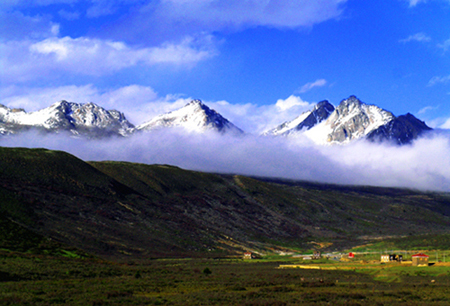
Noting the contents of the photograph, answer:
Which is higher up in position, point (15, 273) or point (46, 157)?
point (46, 157)

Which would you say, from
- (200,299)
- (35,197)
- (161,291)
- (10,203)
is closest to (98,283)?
(161,291)

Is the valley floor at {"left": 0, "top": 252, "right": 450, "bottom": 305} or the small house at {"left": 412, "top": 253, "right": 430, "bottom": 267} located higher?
the valley floor at {"left": 0, "top": 252, "right": 450, "bottom": 305}

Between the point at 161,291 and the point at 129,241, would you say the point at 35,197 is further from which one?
the point at 161,291

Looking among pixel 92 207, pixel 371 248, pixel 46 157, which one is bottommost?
pixel 371 248

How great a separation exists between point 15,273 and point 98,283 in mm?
11932

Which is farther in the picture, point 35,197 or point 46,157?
point 46,157

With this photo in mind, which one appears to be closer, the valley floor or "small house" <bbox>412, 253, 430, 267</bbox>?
the valley floor

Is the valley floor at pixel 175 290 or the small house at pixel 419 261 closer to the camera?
the valley floor at pixel 175 290

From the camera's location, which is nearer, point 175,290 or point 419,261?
point 175,290

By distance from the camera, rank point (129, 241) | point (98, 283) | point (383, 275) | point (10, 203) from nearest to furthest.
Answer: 1. point (98, 283)
2. point (383, 275)
3. point (10, 203)
4. point (129, 241)

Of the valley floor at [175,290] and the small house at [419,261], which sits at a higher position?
the valley floor at [175,290]

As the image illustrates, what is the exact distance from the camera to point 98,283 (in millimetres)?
61375

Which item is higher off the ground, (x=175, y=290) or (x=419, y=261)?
(x=175, y=290)

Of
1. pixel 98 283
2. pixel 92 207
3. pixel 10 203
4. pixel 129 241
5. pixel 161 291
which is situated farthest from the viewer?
pixel 92 207
